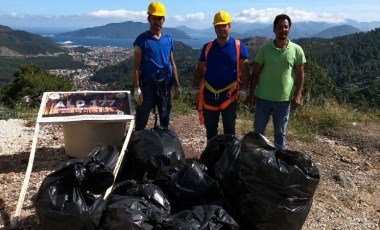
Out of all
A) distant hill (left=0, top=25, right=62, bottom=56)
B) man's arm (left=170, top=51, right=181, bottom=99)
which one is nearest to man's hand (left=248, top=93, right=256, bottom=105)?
man's arm (left=170, top=51, right=181, bottom=99)

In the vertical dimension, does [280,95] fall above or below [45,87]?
above

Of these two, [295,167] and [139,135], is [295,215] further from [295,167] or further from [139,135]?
[139,135]

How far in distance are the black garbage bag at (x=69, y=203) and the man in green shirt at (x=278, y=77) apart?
1.74 meters

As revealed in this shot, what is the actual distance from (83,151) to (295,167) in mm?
2552

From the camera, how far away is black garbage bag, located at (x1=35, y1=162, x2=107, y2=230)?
102 inches

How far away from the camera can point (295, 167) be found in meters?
2.77

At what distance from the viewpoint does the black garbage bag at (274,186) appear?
2771mm

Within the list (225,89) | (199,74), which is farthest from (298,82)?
(199,74)

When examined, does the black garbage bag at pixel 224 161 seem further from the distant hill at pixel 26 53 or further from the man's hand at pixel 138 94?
the distant hill at pixel 26 53

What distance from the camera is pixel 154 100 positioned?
14.0ft

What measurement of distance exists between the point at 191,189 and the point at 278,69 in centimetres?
144

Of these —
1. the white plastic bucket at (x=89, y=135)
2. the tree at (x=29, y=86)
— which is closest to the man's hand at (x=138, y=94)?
the white plastic bucket at (x=89, y=135)

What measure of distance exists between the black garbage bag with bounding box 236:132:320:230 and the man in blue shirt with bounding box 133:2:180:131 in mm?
1512

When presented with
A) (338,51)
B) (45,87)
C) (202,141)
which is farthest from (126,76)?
(202,141)
